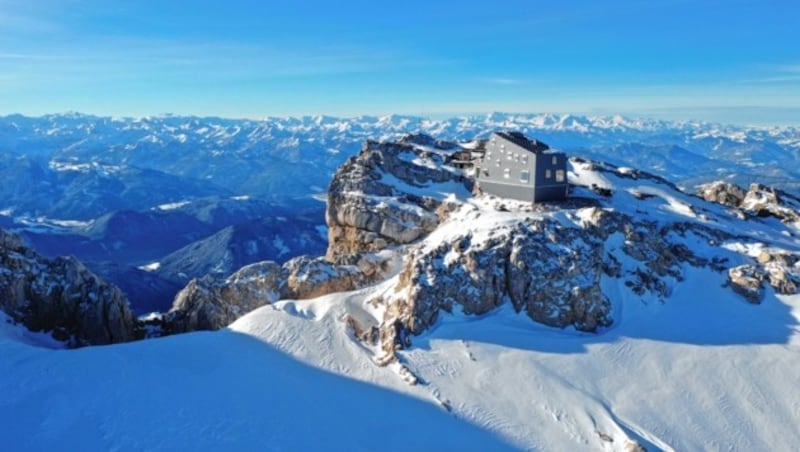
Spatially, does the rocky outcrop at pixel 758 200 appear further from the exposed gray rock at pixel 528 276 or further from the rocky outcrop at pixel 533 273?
the exposed gray rock at pixel 528 276

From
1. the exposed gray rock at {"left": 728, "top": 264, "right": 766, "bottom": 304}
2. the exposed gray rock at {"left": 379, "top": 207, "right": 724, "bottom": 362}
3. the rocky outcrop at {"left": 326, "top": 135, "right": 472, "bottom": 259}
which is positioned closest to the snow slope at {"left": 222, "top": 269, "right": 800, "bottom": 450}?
the exposed gray rock at {"left": 728, "top": 264, "right": 766, "bottom": 304}

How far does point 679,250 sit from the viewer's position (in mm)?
48250

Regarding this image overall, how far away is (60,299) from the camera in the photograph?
4553 cm

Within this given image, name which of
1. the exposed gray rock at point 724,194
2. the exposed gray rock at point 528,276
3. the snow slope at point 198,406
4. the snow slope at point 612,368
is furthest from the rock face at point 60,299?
the exposed gray rock at point 724,194

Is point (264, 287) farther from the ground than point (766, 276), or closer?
closer

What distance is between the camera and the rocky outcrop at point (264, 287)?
4725cm

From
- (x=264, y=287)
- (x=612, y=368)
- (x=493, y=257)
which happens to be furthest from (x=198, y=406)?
(x=612, y=368)

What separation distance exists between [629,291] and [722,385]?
33.0 feet

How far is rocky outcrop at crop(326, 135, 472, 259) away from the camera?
54.8 meters

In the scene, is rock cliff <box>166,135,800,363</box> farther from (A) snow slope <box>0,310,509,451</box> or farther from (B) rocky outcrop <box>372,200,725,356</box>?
(A) snow slope <box>0,310,509,451</box>

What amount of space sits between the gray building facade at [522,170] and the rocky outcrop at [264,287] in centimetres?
1663

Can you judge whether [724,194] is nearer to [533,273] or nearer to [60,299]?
[533,273]

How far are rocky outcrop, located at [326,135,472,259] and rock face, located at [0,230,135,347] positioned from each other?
2032cm

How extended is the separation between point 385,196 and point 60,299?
3145cm
